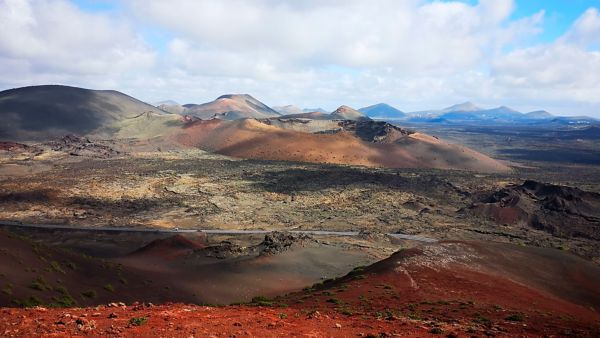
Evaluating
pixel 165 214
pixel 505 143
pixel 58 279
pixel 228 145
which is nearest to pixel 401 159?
pixel 228 145

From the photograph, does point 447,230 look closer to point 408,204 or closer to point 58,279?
point 408,204

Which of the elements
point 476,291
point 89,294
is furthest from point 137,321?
point 476,291

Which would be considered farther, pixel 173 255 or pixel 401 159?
pixel 401 159

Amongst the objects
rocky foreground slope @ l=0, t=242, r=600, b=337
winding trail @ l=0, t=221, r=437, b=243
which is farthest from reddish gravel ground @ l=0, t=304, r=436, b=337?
winding trail @ l=0, t=221, r=437, b=243

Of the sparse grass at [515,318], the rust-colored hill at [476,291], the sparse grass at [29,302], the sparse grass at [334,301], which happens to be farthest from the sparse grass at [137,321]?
the sparse grass at [515,318]

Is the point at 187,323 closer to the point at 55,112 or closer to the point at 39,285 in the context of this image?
the point at 39,285

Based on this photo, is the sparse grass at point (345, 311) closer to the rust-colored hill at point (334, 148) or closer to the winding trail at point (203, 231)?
the winding trail at point (203, 231)
